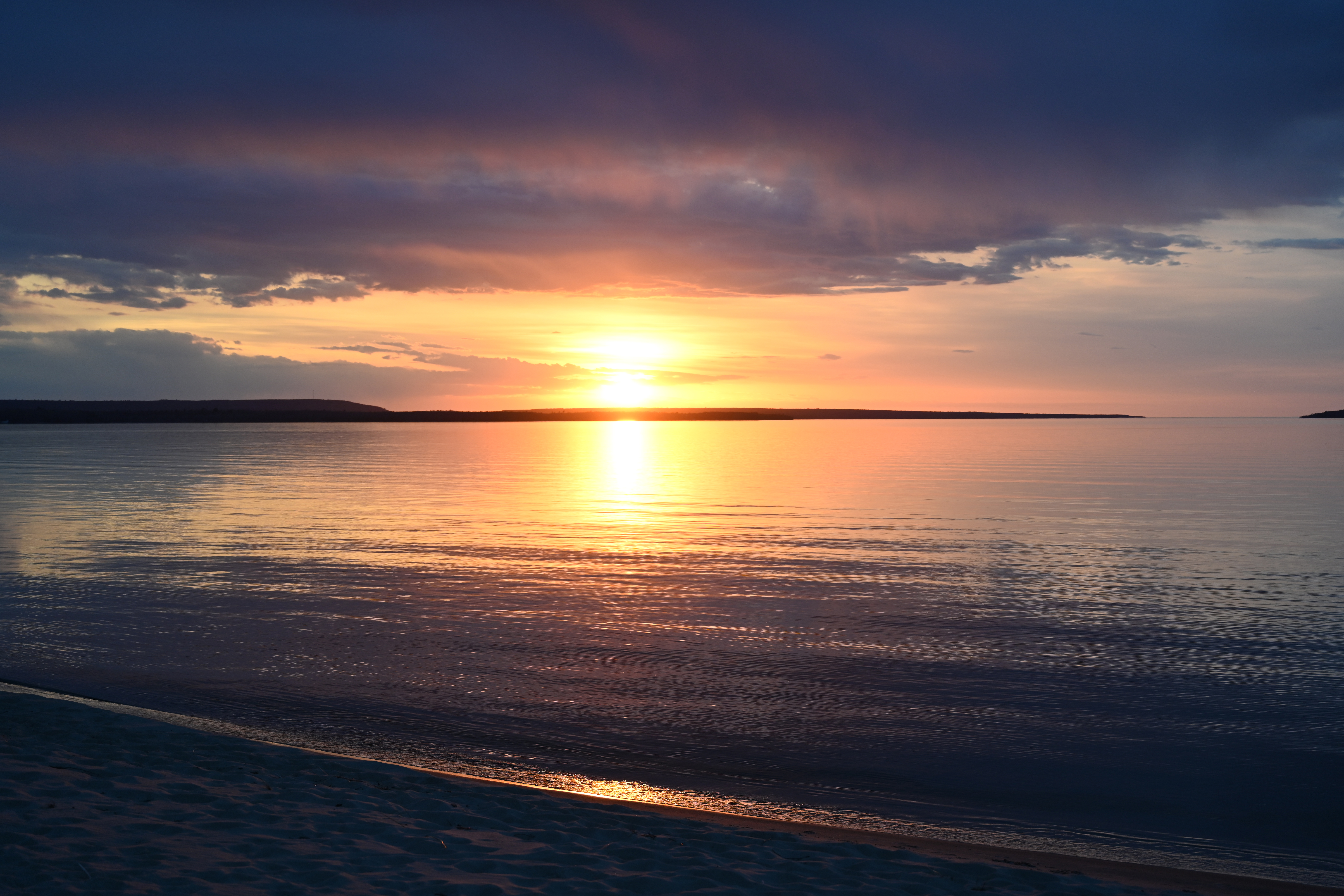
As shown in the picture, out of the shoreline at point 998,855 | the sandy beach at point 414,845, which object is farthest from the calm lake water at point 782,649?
the sandy beach at point 414,845

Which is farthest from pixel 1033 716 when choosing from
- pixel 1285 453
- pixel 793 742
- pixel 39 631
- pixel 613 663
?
pixel 1285 453

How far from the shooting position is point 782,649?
15.1 metres

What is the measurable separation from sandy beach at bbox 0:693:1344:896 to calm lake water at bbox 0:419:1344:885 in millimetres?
878

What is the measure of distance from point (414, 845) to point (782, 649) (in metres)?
8.47

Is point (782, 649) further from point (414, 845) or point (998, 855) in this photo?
point (414, 845)

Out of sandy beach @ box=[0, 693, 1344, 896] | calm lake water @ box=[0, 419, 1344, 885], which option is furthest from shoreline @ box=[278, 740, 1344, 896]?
calm lake water @ box=[0, 419, 1344, 885]

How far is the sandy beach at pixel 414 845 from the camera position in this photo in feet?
22.1

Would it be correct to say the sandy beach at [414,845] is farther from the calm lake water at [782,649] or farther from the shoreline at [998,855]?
the calm lake water at [782,649]

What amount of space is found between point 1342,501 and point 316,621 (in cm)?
3884

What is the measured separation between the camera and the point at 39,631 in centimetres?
1619

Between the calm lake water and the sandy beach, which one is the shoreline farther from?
the calm lake water

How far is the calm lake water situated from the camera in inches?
383

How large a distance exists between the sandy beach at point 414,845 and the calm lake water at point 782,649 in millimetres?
878

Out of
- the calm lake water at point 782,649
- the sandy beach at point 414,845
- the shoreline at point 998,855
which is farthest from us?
the calm lake water at point 782,649
